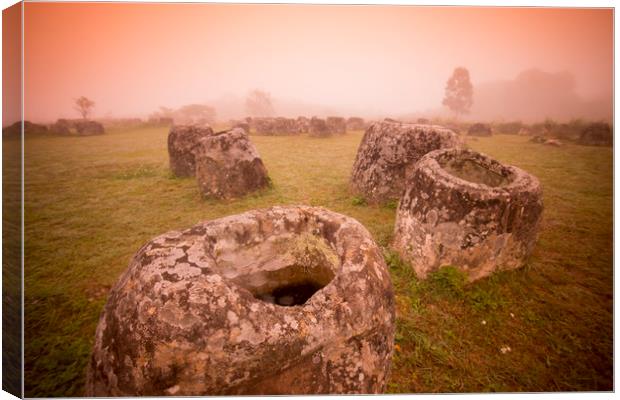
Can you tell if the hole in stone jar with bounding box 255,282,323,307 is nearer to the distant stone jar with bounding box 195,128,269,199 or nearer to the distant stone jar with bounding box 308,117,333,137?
the distant stone jar with bounding box 195,128,269,199

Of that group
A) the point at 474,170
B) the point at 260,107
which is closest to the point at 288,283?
the point at 474,170

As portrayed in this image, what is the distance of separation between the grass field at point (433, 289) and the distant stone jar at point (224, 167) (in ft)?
1.00

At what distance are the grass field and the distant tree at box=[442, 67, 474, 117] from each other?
1.79m

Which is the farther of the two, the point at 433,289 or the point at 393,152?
the point at 393,152

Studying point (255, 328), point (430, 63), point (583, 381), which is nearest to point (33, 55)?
point (255, 328)

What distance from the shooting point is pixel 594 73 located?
3217mm

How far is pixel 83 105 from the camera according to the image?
463 cm

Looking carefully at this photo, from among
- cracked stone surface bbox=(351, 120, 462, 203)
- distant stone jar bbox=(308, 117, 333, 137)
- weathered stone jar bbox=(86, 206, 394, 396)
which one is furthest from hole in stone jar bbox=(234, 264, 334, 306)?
distant stone jar bbox=(308, 117, 333, 137)

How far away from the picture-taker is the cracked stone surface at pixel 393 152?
222 inches

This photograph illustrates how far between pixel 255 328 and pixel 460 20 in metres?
3.55

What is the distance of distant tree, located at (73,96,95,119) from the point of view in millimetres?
4292

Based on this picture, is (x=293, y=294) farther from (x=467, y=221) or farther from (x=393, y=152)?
(x=393, y=152)

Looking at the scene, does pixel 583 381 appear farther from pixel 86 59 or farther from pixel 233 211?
pixel 86 59

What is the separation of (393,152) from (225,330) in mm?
4936
